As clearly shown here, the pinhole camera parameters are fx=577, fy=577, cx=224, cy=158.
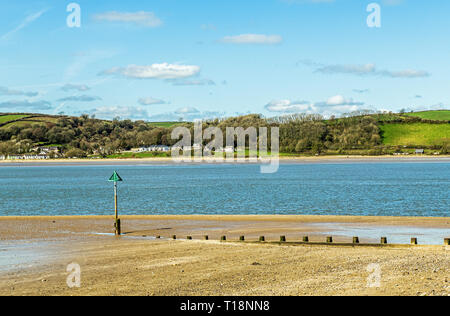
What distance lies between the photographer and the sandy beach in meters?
15.0

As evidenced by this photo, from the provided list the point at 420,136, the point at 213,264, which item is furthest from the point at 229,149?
the point at 213,264

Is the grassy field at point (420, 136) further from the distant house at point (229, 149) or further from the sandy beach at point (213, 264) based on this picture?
the sandy beach at point (213, 264)

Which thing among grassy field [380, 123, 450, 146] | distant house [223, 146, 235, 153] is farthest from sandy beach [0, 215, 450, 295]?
grassy field [380, 123, 450, 146]

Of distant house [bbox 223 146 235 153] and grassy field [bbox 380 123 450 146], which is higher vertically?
grassy field [bbox 380 123 450 146]

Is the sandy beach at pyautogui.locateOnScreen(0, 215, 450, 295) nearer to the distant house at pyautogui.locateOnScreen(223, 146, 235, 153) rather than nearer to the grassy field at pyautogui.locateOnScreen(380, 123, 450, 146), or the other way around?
the distant house at pyautogui.locateOnScreen(223, 146, 235, 153)

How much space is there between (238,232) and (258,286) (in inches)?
552

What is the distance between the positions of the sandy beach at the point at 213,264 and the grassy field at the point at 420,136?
167m

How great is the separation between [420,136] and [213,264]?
186913mm

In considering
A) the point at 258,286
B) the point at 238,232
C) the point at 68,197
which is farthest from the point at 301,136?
the point at 258,286

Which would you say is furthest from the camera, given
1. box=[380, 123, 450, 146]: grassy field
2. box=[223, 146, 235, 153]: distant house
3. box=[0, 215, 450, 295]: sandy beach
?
box=[223, 146, 235, 153]: distant house

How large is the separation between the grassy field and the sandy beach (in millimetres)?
166608

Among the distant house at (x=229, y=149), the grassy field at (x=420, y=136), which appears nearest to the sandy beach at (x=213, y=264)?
the distant house at (x=229, y=149)

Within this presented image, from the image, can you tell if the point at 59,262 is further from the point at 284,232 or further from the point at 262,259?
the point at 284,232

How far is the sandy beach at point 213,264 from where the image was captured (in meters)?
15.0
